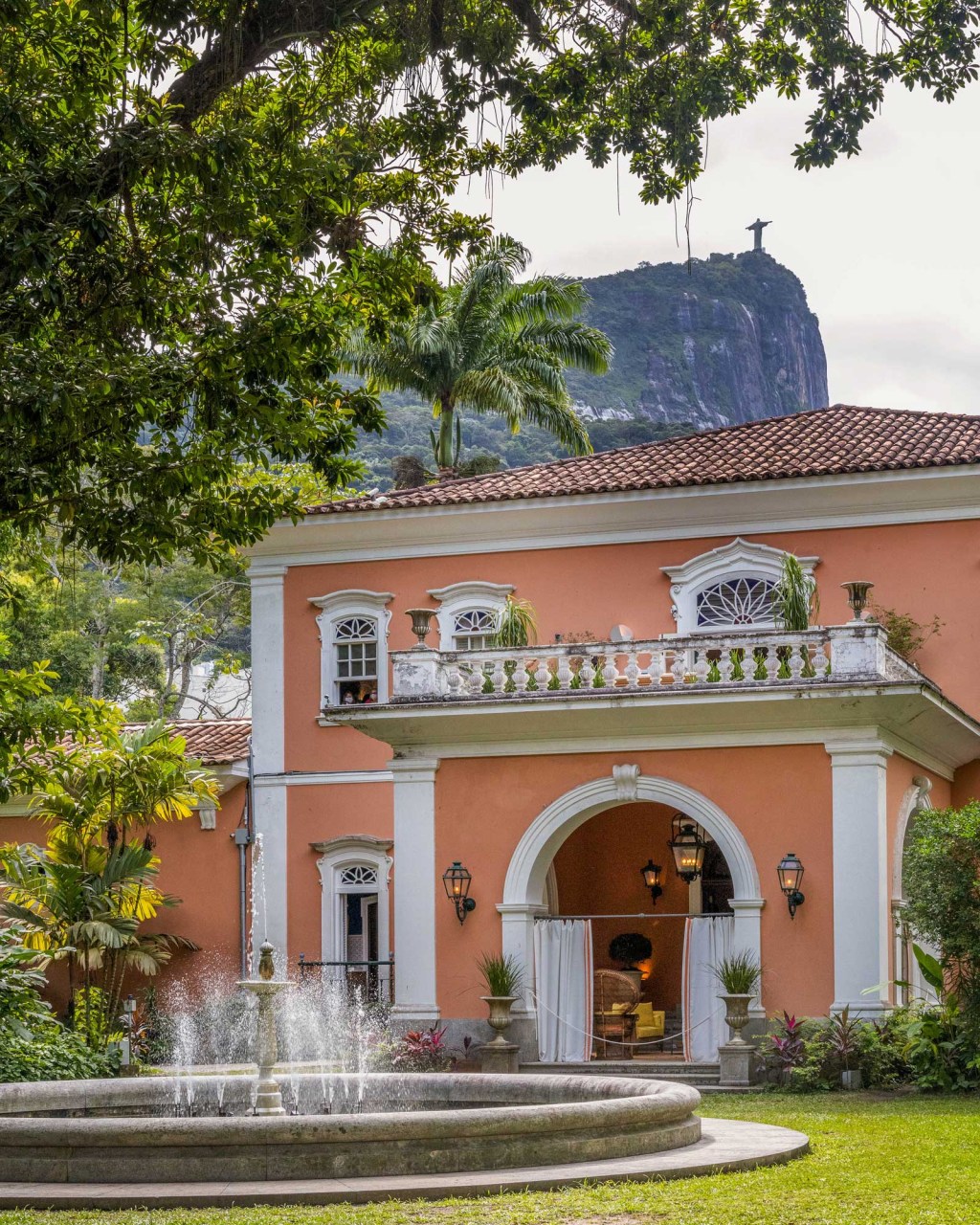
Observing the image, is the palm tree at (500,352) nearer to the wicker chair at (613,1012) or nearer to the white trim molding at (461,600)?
the white trim molding at (461,600)

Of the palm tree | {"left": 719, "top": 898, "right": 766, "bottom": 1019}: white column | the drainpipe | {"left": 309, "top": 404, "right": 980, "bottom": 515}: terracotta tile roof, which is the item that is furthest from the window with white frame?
the palm tree

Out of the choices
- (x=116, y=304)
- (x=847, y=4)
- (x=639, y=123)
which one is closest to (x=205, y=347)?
(x=116, y=304)

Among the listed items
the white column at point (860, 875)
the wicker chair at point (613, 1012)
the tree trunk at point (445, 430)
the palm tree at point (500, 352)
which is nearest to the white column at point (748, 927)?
the white column at point (860, 875)

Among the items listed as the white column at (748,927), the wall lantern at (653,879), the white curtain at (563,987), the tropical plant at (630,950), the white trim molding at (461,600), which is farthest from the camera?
the white trim molding at (461,600)

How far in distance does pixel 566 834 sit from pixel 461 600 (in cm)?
549

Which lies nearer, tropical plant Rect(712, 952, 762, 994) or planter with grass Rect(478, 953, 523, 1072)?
tropical plant Rect(712, 952, 762, 994)

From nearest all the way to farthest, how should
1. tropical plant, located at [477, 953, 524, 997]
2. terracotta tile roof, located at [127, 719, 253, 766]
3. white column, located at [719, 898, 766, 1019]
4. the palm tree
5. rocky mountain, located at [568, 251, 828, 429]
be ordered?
white column, located at [719, 898, 766, 1019] < tropical plant, located at [477, 953, 524, 997] < terracotta tile roof, located at [127, 719, 253, 766] < the palm tree < rocky mountain, located at [568, 251, 828, 429]

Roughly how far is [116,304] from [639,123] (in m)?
3.97

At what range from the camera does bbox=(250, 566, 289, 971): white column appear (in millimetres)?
24094

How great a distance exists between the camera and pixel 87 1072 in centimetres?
1917

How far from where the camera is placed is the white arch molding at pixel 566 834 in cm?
1844

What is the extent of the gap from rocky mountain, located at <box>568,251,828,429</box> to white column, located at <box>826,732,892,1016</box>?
57.7 meters

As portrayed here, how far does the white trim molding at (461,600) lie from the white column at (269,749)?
2.45 metres

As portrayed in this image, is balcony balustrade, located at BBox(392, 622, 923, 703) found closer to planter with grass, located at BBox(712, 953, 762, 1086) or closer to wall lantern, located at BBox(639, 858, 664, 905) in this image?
planter with grass, located at BBox(712, 953, 762, 1086)
